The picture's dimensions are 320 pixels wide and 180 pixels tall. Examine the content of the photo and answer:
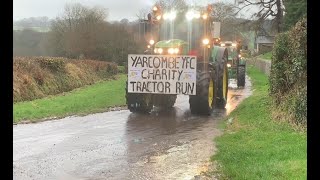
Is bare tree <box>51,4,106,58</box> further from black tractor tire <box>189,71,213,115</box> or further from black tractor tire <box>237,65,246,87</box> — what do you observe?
black tractor tire <box>189,71,213,115</box>

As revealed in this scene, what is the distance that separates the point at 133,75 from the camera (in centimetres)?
1312

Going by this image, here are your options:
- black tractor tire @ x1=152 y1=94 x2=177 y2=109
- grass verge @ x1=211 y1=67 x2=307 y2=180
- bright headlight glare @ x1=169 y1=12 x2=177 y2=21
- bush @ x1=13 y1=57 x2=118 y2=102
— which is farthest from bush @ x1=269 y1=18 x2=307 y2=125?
bush @ x1=13 y1=57 x2=118 y2=102

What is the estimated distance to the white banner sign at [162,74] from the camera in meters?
12.7

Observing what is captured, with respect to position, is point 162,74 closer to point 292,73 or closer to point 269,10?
point 292,73

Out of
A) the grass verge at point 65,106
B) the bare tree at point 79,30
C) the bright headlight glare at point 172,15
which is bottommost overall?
the grass verge at point 65,106

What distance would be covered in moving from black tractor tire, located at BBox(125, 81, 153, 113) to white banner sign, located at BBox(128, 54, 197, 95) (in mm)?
450

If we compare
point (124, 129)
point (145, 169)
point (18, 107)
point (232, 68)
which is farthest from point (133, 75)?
point (232, 68)

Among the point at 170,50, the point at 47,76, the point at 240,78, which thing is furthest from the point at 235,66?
the point at 170,50

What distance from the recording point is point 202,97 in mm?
12977

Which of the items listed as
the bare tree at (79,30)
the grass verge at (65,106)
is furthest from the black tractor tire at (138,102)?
the bare tree at (79,30)

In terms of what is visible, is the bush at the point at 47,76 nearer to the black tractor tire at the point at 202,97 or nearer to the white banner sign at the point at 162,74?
the white banner sign at the point at 162,74

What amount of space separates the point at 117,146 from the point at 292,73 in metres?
4.74
